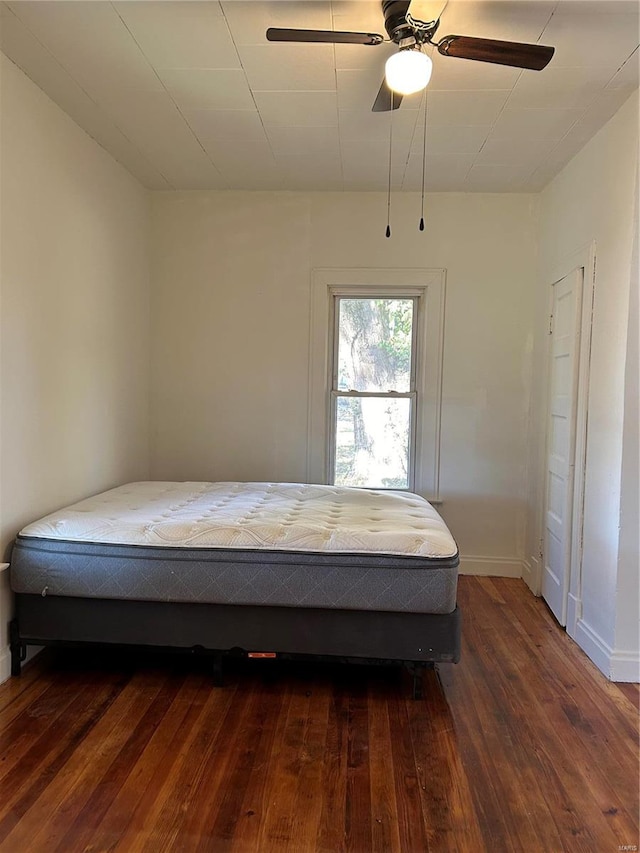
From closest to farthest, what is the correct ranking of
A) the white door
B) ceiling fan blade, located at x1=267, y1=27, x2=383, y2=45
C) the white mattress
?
ceiling fan blade, located at x1=267, y1=27, x2=383, y2=45
the white mattress
the white door

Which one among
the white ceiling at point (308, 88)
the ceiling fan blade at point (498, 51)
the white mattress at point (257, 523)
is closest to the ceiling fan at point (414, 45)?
the ceiling fan blade at point (498, 51)

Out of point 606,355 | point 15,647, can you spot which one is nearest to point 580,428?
point 606,355

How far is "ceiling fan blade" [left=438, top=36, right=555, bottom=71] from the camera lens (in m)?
1.70

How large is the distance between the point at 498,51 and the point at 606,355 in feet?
4.68

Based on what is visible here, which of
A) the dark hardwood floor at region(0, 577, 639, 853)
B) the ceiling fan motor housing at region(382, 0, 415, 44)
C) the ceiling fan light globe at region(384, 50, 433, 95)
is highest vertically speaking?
the ceiling fan motor housing at region(382, 0, 415, 44)

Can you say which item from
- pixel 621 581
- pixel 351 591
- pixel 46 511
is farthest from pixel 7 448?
pixel 621 581

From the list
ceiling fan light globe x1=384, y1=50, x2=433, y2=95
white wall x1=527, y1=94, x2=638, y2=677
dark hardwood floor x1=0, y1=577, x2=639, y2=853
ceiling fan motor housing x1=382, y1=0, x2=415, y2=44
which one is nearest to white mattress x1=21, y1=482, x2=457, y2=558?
dark hardwood floor x1=0, y1=577, x2=639, y2=853

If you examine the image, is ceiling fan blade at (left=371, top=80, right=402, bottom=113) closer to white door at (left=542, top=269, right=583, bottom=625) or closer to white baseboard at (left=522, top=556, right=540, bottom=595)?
white door at (left=542, top=269, right=583, bottom=625)

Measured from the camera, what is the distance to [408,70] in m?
1.80

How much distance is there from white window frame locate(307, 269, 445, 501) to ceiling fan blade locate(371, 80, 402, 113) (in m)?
1.50

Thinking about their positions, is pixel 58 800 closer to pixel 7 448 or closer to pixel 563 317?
pixel 7 448

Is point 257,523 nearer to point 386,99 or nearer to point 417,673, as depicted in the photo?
point 417,673

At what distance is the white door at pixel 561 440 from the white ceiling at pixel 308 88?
0.85 m

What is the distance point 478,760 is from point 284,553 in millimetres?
1019
